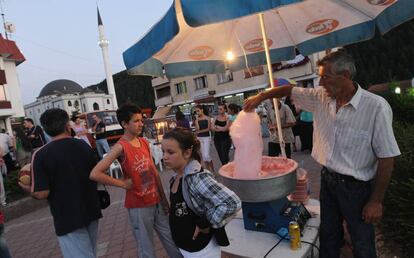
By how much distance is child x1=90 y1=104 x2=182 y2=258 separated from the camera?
289cm

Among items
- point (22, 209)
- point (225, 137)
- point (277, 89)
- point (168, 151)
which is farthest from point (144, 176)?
point (22, 209)

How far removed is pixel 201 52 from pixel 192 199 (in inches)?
101

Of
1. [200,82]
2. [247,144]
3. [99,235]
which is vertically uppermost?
[200,82]

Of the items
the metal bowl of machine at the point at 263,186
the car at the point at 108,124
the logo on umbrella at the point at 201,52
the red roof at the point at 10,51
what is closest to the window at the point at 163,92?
the red roof at the point at 10,51

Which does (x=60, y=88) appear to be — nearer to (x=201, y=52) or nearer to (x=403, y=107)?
(x=403, y=107)

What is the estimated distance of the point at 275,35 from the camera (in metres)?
4.47

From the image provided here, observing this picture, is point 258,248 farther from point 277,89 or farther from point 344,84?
point 344,84

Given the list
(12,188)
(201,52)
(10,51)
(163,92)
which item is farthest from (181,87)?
(201,52)

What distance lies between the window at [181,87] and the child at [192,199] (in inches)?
1626

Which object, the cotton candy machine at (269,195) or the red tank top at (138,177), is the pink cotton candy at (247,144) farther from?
the red tank top at (138,177)

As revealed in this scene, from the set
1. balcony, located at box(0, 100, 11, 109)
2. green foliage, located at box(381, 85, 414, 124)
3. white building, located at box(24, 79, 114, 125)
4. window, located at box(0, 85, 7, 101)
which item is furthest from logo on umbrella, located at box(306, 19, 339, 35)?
white building, located at box(24, 79, 114, 125)

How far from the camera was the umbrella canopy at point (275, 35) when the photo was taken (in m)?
3.56

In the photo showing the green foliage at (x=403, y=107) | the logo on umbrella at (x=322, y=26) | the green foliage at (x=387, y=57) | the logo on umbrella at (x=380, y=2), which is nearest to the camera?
the logo on umbrella at (x=380, y=2)

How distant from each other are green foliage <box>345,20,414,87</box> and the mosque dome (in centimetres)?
6932
